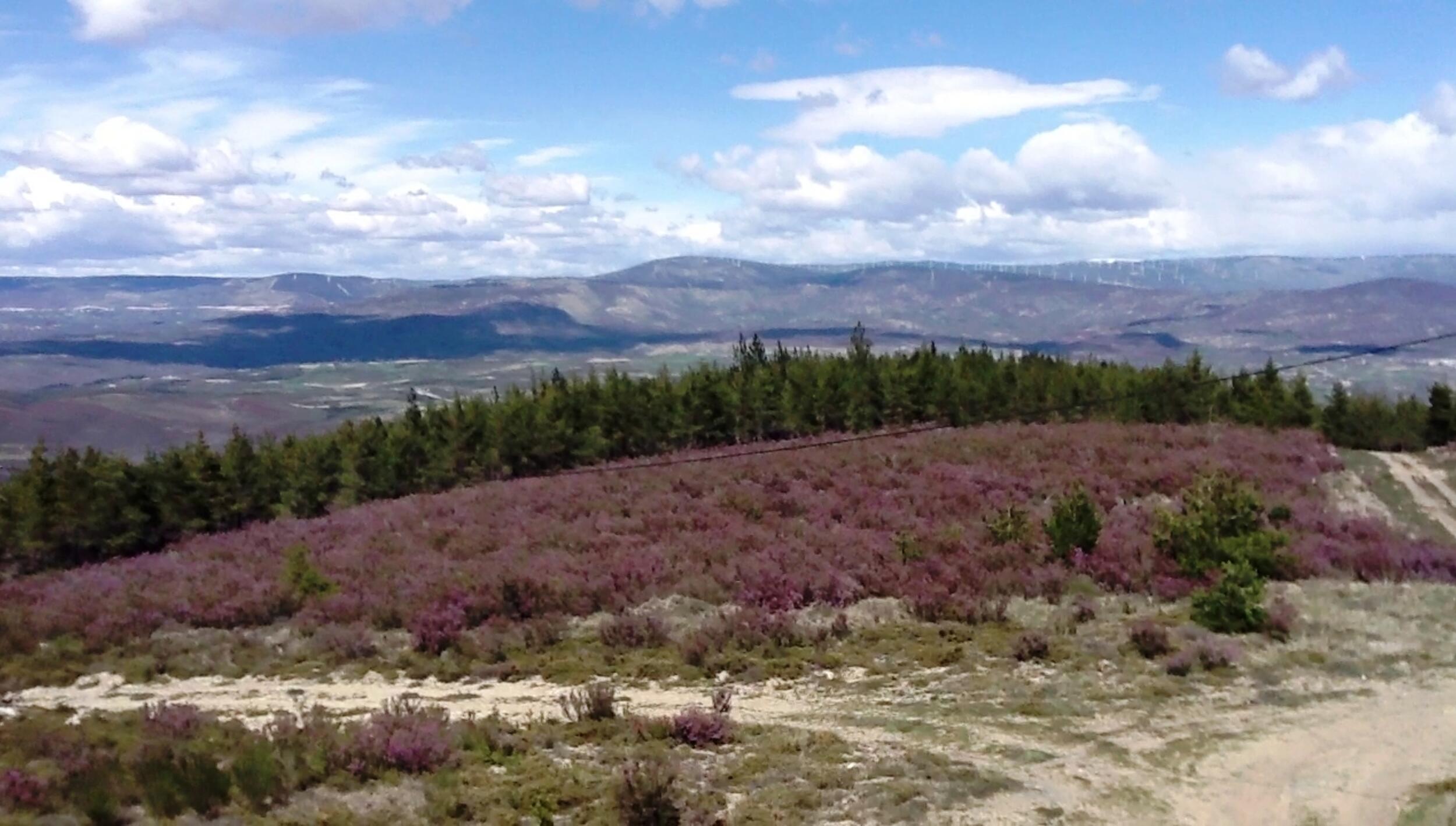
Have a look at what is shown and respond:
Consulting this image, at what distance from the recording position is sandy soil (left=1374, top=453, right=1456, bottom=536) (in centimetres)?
3447

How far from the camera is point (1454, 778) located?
1195 cm

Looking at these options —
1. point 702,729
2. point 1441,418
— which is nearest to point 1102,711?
point 702,729

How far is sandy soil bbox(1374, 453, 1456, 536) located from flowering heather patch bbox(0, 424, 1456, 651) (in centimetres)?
375

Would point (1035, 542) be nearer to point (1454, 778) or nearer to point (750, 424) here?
point (1454, 778)

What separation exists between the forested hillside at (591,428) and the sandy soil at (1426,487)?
437 inches

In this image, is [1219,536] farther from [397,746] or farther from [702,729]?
[397,746]

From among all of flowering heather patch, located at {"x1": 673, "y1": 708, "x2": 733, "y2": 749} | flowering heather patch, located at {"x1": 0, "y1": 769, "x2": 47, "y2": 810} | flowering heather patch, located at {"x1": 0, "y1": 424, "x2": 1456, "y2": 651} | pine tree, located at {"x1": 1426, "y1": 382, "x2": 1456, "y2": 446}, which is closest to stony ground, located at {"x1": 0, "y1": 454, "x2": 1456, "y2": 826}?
flowering heather patch, located at {"x1": 673, "y1": 708, "x2": 733, "y2": 749}

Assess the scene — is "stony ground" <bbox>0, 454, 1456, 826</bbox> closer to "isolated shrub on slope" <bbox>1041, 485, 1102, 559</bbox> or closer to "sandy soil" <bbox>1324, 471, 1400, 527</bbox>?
"isolated shrub on slope" <bbox>1041, 485, 1102, 559</bbox>

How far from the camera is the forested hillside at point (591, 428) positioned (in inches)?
1674

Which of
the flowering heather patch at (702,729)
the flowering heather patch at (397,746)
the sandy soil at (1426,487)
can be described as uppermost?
the flowering heather patch at (397,746)

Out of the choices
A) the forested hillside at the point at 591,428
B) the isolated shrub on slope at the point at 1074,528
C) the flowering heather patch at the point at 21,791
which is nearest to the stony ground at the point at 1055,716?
the isolated shrub on slope at the point at 1074,528

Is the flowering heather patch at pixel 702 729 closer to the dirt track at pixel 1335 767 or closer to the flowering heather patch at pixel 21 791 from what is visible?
the dirt track at pixel 1335 767

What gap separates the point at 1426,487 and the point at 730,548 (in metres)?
29.6

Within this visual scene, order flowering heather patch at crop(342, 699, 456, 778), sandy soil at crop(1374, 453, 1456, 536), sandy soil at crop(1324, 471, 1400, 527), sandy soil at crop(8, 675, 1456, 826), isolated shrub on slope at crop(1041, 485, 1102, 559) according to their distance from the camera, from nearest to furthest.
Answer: sandy soil at crop(8, 675, 1456, 826), flowering heather patch at crop(342, 699, 456, 778), isolated shrub on slope at crop(1041, 485, 1102, 559), sandy soil at crop(1324, 471, 1400, 527), sandy soil at crop(1374, 453, 1456, 536)
